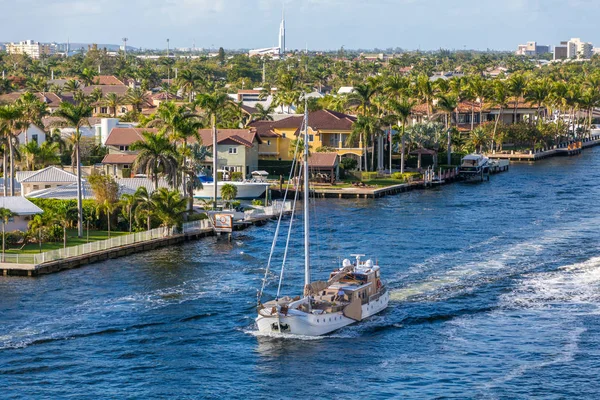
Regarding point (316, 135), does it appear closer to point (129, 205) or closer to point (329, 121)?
point (329, 121)

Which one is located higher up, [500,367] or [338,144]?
[338,144]

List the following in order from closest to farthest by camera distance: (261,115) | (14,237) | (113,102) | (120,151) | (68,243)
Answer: (14,237) → (68,243) → (120,151) → (261,115) → (113,102)

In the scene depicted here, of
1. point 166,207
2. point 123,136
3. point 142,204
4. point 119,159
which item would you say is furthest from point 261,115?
point 142,204

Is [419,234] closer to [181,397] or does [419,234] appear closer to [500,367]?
[500,367]

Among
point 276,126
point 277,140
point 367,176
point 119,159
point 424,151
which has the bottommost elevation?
point 367,176

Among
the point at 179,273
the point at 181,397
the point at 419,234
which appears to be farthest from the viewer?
the point at 419,234

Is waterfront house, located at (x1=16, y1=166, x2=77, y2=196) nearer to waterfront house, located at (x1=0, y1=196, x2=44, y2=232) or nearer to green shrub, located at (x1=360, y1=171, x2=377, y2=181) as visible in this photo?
waterfront house, located at (x1=0, y1=196, x2=44, y2=232)

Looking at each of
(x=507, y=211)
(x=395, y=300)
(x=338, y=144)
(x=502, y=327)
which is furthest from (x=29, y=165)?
(x=502, y=327)
